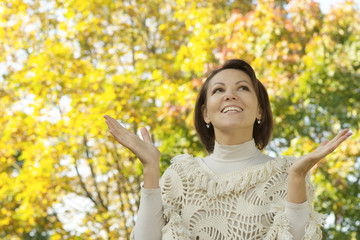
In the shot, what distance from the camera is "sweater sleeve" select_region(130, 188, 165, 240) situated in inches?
73.3

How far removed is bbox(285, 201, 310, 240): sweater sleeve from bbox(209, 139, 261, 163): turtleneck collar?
0.36 metres

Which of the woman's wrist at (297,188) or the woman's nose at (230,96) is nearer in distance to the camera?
the woman's wrist at (297,188)

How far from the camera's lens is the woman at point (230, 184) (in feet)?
5.82

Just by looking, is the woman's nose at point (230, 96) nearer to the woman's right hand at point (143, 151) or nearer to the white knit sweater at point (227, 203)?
the white knit sweater at point (227, 203)

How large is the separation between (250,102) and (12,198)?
19.3ft

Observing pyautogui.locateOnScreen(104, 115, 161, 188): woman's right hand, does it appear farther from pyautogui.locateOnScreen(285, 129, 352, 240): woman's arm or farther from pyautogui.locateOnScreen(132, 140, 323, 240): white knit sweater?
pyautogui.locateOnScreen(285, 129, 352, 240): woman's arm

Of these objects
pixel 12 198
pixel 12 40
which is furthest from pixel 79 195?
pixel 12 40

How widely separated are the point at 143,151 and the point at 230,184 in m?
0.38

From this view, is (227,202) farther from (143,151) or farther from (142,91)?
(142,91)

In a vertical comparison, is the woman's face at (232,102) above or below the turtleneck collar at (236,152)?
above

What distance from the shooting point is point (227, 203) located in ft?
6.51

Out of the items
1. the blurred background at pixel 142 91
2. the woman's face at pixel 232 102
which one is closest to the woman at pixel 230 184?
the woman's face at pixel 232 102

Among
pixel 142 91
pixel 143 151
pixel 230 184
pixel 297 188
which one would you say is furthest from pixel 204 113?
pixel 142 91

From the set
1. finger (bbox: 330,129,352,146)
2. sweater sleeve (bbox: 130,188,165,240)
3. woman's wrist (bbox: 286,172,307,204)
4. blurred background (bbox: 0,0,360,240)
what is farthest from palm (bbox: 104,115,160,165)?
blurred background (bbox: 0,0,360,240)
